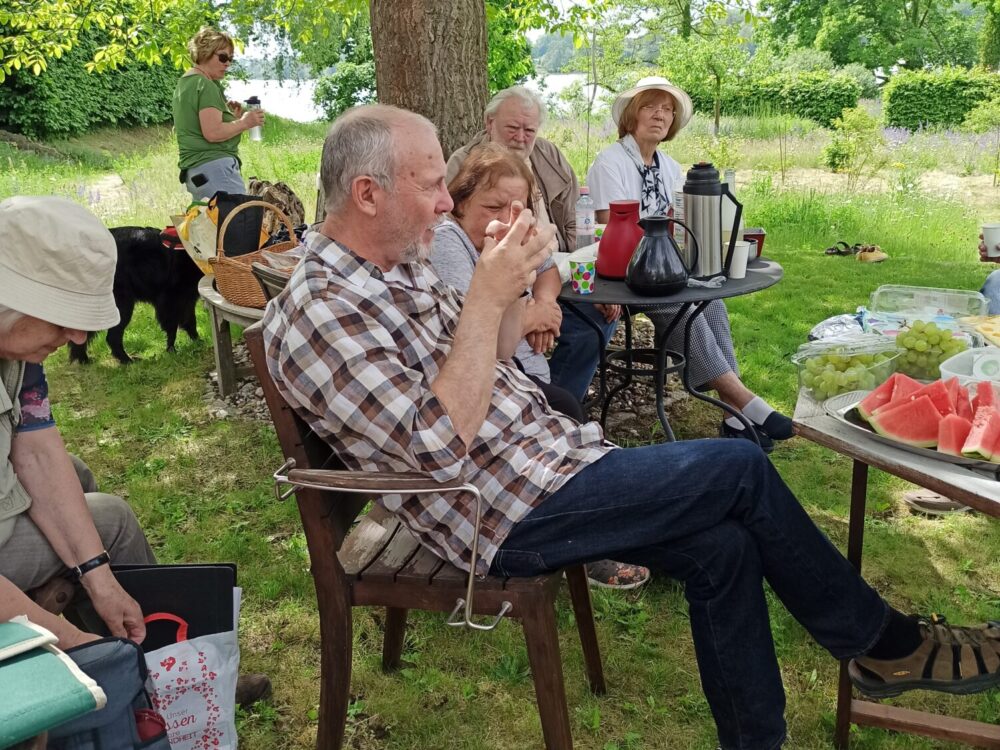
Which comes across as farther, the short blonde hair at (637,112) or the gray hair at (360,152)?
the short blonde hair at (637,112)

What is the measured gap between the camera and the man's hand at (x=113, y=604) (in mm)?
1827

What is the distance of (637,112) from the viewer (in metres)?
4.16

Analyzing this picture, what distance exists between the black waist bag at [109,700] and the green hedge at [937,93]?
78.2 ft

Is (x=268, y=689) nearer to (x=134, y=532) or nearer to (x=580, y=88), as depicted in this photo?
(x=134, y=532)

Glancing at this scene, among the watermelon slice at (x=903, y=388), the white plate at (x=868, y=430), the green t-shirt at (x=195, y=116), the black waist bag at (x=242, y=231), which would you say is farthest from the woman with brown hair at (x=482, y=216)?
the green t-shirt at (x=195, y=116)

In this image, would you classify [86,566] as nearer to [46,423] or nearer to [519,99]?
[46,423]

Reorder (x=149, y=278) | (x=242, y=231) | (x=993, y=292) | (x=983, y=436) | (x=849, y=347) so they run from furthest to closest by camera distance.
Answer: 1. (x=149, y=278)
2. (x=242, y=231)
3. (x=993, y=292)
4. (x=849, y=347)
5. (x=983, y=436)

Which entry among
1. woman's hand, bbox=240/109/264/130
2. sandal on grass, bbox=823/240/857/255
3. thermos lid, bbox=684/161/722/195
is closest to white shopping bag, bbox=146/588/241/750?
thermos lid, bbox=684/161/722/195

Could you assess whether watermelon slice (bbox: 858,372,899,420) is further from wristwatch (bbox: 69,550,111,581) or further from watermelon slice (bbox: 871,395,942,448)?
wristwatch (bbox: 69,550,111,581)

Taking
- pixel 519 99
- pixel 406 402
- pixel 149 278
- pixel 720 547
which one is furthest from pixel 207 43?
pixel 720 547

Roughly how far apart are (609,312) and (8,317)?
259cm

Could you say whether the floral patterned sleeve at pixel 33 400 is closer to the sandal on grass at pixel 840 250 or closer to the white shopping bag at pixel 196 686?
the white shopping bag at pixel 196 686

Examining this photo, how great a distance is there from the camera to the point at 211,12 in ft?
25.6

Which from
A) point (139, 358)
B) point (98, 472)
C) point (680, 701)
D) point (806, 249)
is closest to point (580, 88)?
point (806, 249)
